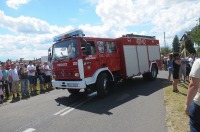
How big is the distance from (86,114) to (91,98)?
2942mm

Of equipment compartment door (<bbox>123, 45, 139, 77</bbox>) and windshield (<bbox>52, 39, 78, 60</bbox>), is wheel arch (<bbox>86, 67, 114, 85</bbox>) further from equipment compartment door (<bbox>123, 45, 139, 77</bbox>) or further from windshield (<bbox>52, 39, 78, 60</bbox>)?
equipment compartment door (<bbox>123, 45, 139, 77</bbox>)

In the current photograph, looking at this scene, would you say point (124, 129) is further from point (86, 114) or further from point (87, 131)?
point (86, 114)

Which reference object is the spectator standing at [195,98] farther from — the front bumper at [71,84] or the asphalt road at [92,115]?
the front bumper at [71,84]

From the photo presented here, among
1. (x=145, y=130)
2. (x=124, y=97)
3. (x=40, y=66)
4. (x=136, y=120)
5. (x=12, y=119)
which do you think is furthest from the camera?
(x=40, y=66)

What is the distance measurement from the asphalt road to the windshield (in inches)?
76.3

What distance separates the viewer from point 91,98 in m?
11.2

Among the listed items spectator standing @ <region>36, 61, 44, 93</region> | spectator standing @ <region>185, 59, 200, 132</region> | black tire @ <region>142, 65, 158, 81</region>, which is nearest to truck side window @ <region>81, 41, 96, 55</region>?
spectator standing @ <region>36, 61, 44, 93</region>

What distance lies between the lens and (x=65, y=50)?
417 inches

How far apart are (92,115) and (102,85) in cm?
292

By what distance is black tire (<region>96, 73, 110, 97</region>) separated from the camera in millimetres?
10758

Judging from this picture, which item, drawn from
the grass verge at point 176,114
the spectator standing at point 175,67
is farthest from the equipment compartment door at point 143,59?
the grass verge at point 176,114

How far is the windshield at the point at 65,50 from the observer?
10.2 meters

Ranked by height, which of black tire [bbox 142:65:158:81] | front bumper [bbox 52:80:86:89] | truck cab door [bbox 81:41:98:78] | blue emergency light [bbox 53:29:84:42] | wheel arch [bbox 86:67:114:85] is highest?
blue emergency light [bbox 53:29:84:42]

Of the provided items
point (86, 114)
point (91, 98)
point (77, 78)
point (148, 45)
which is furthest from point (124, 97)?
point (148, 45)
